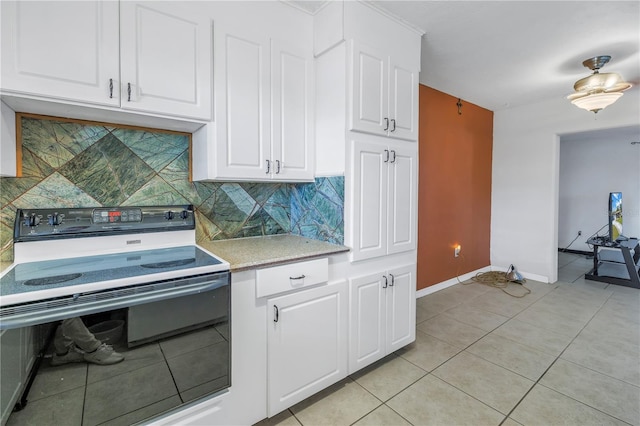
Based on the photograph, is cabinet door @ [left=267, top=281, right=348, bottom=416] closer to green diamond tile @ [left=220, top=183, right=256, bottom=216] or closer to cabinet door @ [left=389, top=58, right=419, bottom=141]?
green diamond tile @ [left=220, top=183, right=256, bottom=216]

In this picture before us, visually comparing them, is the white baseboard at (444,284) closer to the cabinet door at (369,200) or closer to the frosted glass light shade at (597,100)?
the cabinet door at (369,200)

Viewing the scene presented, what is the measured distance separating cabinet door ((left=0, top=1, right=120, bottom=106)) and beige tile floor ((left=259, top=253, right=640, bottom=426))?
6.49 ft

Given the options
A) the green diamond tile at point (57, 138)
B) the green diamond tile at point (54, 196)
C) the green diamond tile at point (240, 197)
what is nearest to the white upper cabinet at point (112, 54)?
the green diamond tile at point (57, 138)

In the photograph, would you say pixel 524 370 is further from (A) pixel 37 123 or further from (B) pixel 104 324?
(A) pixel 37 123

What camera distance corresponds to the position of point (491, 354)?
2.41m

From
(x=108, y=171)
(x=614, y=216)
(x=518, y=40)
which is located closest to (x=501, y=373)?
(x=518, y=40)

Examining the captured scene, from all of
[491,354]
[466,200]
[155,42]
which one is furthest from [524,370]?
[155,42]

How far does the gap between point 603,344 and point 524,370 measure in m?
0.98

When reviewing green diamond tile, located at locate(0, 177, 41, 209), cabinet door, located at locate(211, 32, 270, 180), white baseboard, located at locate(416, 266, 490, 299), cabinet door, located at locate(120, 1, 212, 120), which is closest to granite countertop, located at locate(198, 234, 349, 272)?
cabinet door, located at locate(211, 32, 270, 180)

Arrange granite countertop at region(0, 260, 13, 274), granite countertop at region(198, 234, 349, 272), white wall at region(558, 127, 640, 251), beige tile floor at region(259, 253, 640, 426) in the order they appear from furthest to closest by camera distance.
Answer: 1. white wall at region(558, 127, 640, 251)
2. beige tile floor at region(259, 253, 640, 426)
3. granite countertop at region(198, 234, 349, 272)
4. granite countertop at region(0, 260, 13, 274)

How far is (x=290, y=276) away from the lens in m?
1.68

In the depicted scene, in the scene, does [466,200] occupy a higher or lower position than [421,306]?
higher

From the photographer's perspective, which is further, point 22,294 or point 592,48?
point 592,48

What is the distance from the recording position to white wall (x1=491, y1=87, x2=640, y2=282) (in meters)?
4.03
